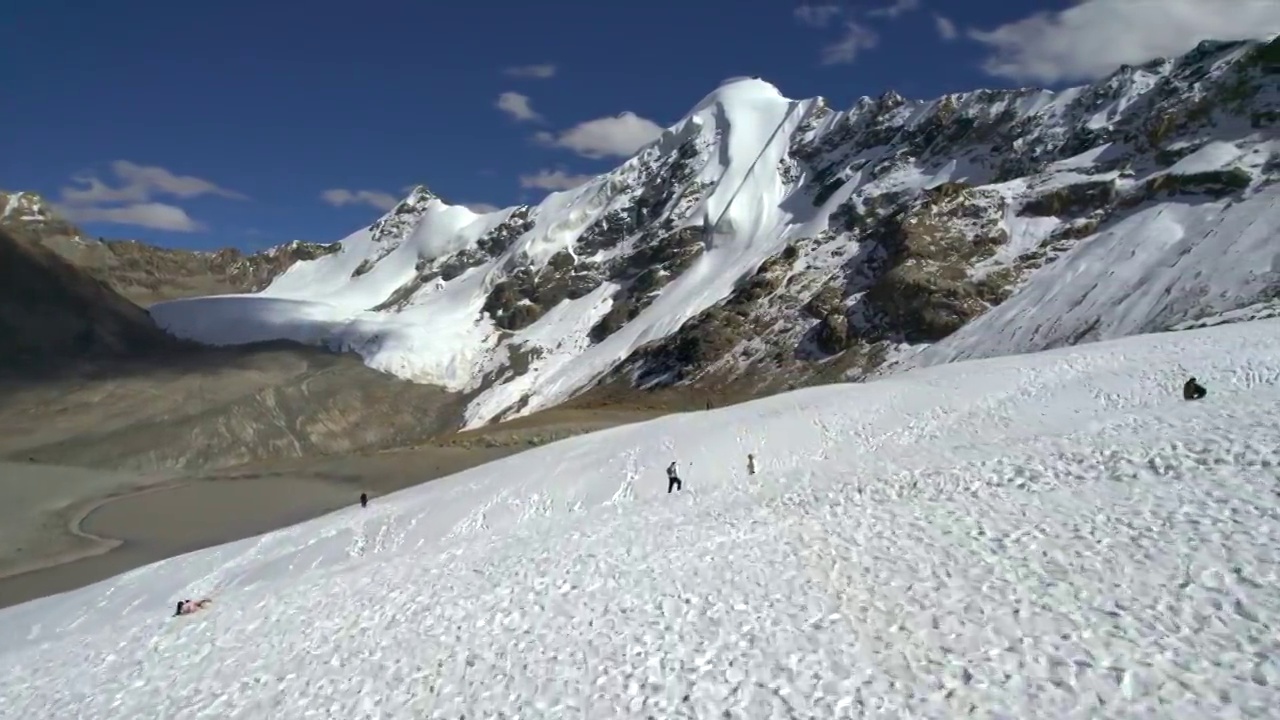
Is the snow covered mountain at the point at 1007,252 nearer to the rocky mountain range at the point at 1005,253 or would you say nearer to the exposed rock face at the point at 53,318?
the rocky mountain range at the point at 1005,253

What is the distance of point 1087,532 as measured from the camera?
12.7m

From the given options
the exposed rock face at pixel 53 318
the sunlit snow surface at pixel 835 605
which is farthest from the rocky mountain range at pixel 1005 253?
the exposed rock face at pixel 53 318

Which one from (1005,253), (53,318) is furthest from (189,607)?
(53,318)

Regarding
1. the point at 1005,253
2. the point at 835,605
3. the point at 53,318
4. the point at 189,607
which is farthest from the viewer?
the point at 53,318

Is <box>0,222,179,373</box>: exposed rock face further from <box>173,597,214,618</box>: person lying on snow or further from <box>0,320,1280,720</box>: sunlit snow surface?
<box>173,597,214,618</box>: person lying on snow

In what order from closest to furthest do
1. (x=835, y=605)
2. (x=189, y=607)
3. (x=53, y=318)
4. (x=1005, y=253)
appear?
(x=835, y=605), (x=189, y=607), (x=1005, y=253), (x=53, y=318)

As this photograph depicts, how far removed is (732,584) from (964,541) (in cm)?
406

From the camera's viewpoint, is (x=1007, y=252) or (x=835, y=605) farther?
(x=1007, y=252)

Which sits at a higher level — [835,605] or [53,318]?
[53,318]

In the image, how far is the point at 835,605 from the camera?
12109 millimetres

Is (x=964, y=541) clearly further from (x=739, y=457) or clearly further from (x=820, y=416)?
(x=820, y=416)

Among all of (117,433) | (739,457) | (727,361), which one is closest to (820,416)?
(739,457)

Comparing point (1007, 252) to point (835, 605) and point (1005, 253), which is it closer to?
point (1005, 253)

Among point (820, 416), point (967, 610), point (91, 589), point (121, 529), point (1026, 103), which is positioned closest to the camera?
point (967, 610)
